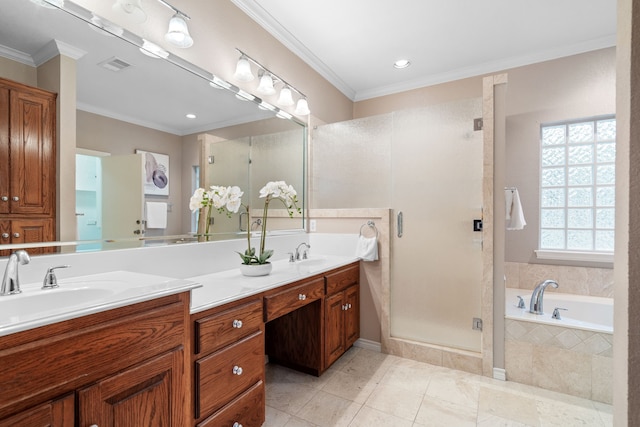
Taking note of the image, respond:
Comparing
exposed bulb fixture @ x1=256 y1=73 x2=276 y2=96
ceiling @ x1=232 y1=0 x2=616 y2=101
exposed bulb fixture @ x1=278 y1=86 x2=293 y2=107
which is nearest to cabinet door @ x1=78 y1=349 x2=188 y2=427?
exposed bulb fixture @ x1=256 y1=73 x2=276 y2=96

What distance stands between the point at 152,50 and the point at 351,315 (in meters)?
2.21

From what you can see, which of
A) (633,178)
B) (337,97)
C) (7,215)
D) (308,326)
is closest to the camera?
(633,178)

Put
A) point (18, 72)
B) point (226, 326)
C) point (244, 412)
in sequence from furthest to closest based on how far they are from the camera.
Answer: point (244, 412) < point (226, 326) < point (18, 72)

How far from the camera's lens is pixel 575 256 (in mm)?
2713

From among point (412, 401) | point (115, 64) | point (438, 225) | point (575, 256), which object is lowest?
point (412, 401)

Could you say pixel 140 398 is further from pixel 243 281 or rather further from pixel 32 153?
pixel 32 153

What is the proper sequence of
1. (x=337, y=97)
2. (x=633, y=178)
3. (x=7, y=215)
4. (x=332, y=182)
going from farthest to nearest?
(x=337, y=97), (x=332, y=182), (x=7, y=215), (x=633, y=178)

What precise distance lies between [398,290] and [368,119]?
1504 millimetres

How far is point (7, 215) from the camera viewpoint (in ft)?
3.55

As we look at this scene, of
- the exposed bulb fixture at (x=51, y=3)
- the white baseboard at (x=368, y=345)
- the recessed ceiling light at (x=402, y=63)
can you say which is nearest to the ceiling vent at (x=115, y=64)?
the exposed bulb fixture at (x=51, y=3)

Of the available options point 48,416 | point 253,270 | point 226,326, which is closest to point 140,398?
point 48,416

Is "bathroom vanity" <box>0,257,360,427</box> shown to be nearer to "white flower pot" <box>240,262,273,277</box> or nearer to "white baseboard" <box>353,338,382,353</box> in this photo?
"white flower pot" <box>240,262,273,277</box>

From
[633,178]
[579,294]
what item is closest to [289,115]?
[633,178]

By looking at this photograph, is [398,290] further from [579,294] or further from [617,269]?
[617,269]
